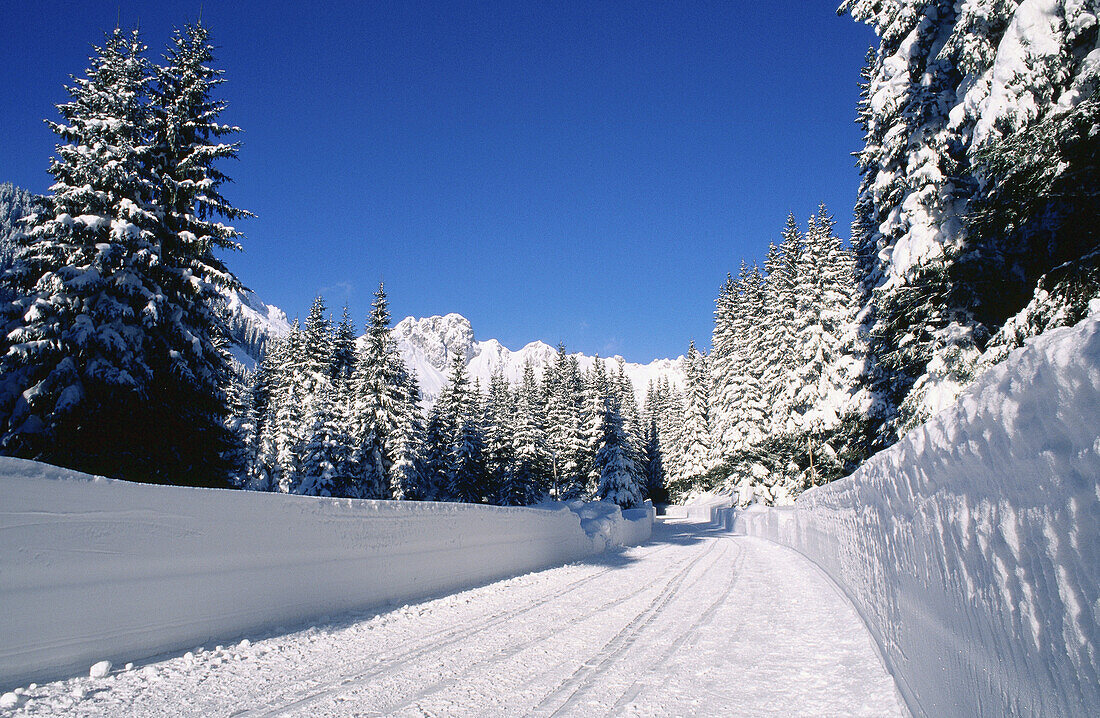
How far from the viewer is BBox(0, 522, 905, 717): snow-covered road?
3859 millimetres

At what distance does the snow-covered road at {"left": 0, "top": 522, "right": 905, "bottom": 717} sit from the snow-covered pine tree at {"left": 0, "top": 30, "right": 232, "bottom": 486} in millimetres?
11006

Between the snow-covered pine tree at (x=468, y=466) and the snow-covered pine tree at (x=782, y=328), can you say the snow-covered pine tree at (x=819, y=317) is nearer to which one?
the snow-covered pine tree at (x=782, y=328)

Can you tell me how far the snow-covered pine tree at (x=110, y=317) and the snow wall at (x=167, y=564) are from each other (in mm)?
9950

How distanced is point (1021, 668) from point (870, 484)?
4.02 meters

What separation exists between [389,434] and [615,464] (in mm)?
18339

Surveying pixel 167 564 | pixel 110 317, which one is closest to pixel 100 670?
pixel 167 564

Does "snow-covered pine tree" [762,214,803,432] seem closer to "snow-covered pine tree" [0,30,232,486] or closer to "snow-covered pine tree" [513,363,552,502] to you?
"snow-covered pine tree" [513,363,552,502]

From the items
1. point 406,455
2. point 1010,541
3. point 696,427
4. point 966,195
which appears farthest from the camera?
point 696,427

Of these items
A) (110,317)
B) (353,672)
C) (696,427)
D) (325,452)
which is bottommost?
(353,672)

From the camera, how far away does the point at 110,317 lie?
13.6m

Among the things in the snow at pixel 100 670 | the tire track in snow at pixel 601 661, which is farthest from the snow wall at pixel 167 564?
the tire track in snow at pixel 601 661

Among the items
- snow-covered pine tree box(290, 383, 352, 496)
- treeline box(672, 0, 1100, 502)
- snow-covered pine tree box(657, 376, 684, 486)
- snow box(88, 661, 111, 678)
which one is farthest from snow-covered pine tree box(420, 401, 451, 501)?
snow box(88, 661, 111, 678)

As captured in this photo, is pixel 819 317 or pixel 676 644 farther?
pixel 819 317

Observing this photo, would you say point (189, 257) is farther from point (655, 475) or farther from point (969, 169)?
point (655, 475)
